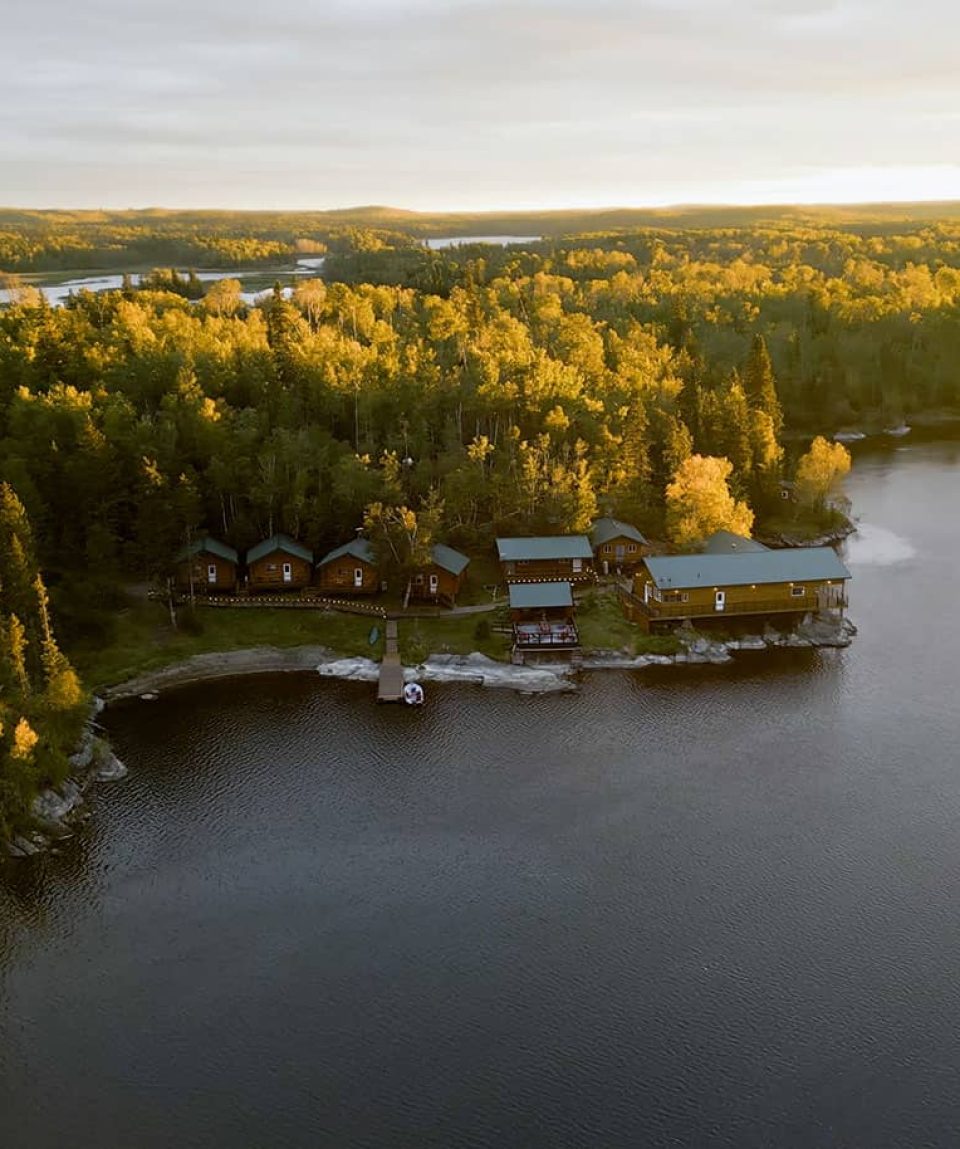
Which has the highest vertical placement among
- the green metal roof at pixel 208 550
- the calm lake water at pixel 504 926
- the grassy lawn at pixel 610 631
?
the green metal roof at pixel 208 550

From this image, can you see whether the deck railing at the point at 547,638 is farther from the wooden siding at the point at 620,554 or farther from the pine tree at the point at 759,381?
the pine tree at the point at 759,381

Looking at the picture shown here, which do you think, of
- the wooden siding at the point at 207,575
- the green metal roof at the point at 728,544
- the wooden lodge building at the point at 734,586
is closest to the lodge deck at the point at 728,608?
the wooden lodge building at the point at 734,586

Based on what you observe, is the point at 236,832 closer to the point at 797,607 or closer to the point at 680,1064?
the point at 680,1064

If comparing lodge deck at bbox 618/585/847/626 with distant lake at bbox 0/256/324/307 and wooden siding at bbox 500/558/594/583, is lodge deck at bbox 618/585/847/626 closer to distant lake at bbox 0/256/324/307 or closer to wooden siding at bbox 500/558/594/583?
wooden siding at bbox 500/558/594/583

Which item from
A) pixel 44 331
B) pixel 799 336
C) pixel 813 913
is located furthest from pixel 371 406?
pixel 799 336

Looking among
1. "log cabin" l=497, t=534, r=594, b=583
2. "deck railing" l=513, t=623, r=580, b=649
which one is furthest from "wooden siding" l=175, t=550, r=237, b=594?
"deck railing" l=513, t=623, r=580, b=649

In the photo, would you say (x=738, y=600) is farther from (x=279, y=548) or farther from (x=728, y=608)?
(x=279, y=548)

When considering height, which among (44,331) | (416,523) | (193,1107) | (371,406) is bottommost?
(193,1107)
